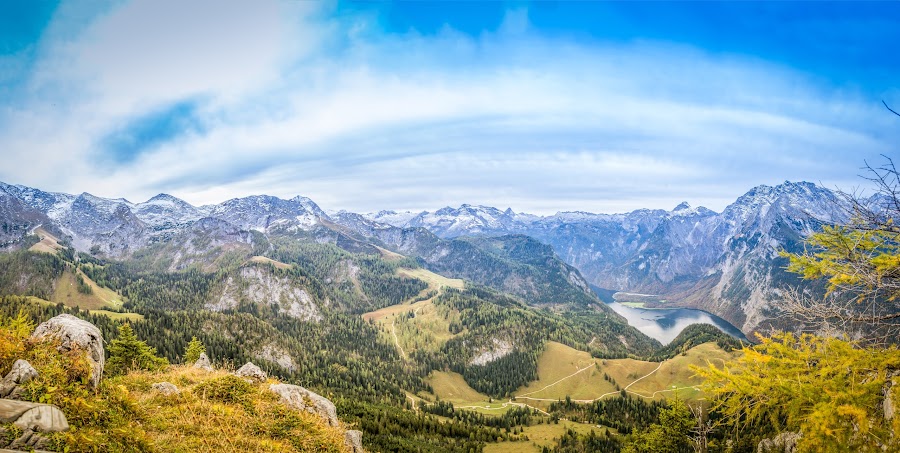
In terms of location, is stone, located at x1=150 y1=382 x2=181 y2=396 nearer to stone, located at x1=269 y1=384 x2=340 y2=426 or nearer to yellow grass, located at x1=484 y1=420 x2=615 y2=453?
stone, located at x1=269 y1=384 x2=340 y2=426

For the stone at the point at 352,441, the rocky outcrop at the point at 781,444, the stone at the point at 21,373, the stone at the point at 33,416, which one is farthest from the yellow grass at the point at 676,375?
the stone at the point at 21,373

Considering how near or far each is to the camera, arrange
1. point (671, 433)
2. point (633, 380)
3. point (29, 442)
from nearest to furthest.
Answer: point (29, 442)
point (671, 433)
point (633, 380)

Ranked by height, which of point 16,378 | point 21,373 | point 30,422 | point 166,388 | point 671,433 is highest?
point 21,373

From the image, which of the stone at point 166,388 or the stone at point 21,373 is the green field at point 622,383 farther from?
the stone at point 21,373

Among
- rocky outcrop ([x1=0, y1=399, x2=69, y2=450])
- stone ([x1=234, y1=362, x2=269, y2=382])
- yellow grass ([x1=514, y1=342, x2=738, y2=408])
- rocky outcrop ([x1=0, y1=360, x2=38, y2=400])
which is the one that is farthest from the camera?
yellow grass ([x1=514, y1=342, x2=738, y2=408])

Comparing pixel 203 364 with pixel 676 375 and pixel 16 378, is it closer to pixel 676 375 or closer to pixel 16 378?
pixel 16 378

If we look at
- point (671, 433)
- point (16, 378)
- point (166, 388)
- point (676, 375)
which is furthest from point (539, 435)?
point (16, 378)

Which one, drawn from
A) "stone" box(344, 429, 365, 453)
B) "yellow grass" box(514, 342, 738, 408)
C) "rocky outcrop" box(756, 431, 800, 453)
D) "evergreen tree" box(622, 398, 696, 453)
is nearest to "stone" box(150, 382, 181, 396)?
"stone" box(344, 429, 365, 453)
